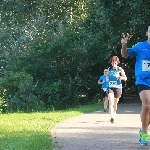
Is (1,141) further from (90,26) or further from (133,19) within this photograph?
(90,26)

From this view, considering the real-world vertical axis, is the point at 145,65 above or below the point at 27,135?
above

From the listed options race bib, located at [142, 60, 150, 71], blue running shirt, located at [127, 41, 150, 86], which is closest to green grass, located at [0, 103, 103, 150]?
blue running shirt, located at [127, 41, 150, 86]

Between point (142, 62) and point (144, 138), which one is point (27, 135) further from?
point (142, 62)

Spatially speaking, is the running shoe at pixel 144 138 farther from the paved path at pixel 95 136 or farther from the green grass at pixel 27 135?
the green grass at pixel 27 135

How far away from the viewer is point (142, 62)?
732 cm

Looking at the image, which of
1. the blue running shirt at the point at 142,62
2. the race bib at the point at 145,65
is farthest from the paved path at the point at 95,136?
the race bib at the point at 145,65

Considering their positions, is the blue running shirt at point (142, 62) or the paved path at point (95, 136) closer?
the blue running shirt at point (142, 62)

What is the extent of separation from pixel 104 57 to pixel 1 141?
49.3 ft

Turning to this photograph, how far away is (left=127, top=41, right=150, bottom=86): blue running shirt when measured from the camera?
729 cm

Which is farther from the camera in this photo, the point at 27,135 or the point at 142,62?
the point at 27,135

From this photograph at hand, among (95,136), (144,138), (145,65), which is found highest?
(145,65)

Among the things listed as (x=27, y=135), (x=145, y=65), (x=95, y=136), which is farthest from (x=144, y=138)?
(x=27, y=135)

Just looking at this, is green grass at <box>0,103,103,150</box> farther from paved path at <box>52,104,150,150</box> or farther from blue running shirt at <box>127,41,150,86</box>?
blue running shirt at <box>127,41,150,86</box>

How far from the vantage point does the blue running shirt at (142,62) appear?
7.29 meters
